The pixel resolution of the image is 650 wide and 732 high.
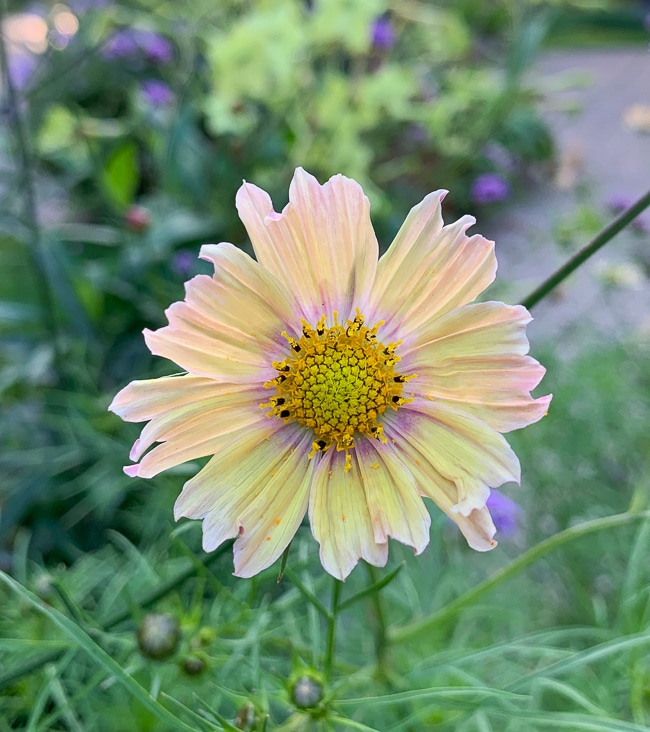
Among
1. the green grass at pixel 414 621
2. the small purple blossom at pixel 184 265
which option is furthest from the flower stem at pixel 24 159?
the green grass at pixel 414 621

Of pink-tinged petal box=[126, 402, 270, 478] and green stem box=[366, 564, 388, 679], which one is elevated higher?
pink-tinged petal box=[126, 402, 270, 478]

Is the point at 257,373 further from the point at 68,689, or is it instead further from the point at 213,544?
the point at 68,689

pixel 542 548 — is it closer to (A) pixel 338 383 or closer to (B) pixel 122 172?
(A) pixel 338 383

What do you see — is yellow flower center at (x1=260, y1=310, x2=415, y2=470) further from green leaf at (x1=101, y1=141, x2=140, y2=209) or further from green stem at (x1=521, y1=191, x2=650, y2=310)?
green leaf at (x1=101, y1=141, x2=140, y2=209)

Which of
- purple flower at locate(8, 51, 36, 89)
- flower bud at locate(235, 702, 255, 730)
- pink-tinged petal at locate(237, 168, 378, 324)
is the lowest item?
flower bud at locate(235, 702, 255, 730)

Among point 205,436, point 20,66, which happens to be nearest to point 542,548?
point 205,436

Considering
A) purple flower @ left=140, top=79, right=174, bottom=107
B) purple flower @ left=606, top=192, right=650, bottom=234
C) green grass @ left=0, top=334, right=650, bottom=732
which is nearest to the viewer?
green grass @ left=0, top=334, right=650, bottom=732

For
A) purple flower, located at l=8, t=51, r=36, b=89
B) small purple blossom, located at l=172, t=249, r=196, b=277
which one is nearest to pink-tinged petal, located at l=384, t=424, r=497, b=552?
small purple blossom, located at l=172, t=249, r=196, b=277
